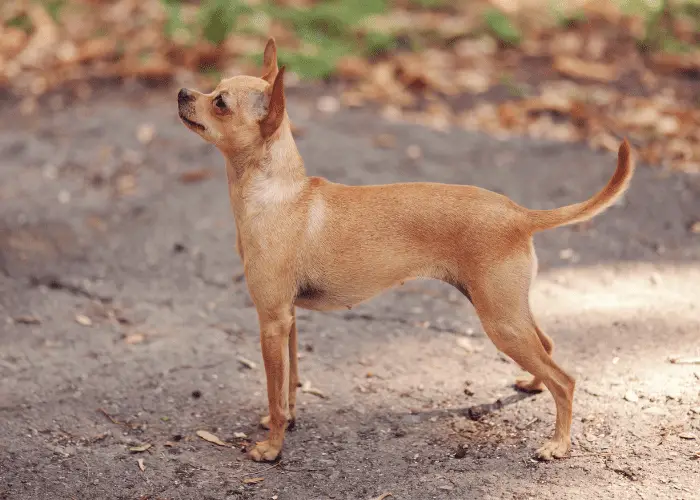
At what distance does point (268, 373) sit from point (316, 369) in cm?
110

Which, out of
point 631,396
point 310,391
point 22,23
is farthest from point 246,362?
point 22,23

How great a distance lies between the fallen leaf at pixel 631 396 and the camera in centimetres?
458

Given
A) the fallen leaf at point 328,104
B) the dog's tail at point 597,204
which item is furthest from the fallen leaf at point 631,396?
the fallen leaf at point 328,104

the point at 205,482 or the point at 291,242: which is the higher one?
the point at 291,242

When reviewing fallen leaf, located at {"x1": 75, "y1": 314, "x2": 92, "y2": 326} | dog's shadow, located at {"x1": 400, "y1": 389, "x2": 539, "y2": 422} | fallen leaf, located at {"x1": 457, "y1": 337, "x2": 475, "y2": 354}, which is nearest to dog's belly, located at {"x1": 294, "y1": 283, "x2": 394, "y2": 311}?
dog's shadow, located at {"x1": 400, "y1": 389, "x2": 539, "y2": 422}

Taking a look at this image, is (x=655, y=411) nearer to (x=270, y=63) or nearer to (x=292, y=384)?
(x=292, y=384)

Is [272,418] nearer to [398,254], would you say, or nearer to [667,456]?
[398,254]

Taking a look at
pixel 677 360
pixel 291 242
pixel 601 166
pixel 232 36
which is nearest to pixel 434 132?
pixel 601 166

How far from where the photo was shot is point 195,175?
808cm

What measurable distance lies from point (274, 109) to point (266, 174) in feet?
1.28

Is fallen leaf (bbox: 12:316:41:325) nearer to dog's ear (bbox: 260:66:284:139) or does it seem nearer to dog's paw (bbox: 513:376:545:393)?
dog's ear (bbox: 260:66:284:139)

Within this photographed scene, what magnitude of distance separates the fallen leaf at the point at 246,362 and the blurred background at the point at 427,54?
15.4ft

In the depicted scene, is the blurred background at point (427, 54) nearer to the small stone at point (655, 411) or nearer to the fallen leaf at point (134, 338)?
the small stone at point (655, 411)

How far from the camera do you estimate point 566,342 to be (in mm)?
5359
